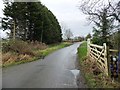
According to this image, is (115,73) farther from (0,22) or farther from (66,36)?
(66,36)

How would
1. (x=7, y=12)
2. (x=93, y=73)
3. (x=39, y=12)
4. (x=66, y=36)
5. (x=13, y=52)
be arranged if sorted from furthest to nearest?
(x=66, y=36) → (x=39, y=12) → (x=7, y=12) → (x=13, y=52) → (x=93, y=73)

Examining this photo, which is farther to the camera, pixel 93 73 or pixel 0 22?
pixel 0 22

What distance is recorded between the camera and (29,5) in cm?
4578

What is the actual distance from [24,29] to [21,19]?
229 centimetres

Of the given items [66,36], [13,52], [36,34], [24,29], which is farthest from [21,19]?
[66,36]

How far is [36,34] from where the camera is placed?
4900cm

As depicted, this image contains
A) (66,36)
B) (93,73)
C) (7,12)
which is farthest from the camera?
(66,36)

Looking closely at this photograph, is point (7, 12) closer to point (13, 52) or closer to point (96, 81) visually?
point (13, 52)

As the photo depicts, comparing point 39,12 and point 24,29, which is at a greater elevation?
point 39,12

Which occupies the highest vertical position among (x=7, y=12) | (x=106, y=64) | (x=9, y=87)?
(x=7, y=12)

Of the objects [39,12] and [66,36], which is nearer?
[39,12]

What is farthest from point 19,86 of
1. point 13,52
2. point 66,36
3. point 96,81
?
point 66,36

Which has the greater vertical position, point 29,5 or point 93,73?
point 29,5

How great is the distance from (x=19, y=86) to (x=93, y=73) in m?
3.96
